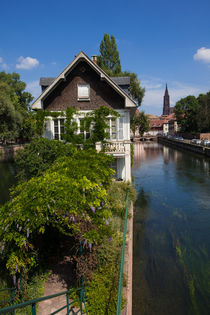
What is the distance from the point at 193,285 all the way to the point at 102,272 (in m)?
4.80

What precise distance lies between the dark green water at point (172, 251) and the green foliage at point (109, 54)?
31274mm

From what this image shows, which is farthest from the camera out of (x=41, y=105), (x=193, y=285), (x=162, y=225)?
(x=41, y=105)

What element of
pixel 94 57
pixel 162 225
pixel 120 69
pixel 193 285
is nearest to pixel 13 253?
pixel 193 285

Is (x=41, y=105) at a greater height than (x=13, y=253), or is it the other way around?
(x=41, y=105)

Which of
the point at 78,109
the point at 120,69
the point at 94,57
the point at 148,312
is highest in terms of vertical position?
the point at 120,69

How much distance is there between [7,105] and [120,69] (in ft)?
75.5

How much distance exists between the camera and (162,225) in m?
15.3

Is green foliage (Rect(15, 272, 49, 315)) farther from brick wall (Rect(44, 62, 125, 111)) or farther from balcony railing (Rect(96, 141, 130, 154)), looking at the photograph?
brick wall (Rect(44, 62, 125, 111))

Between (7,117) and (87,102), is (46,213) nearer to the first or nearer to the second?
(87,102)

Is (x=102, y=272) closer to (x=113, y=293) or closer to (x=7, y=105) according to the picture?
(x=113, y=293)

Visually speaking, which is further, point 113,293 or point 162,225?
point 162,225

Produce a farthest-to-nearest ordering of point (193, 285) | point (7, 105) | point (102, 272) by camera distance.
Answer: point (7, 105) < point (193, 285) < point (102, 272)

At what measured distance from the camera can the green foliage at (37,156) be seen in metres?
14.4

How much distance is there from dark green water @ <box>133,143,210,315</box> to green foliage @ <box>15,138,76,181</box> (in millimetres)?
7183
